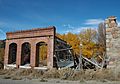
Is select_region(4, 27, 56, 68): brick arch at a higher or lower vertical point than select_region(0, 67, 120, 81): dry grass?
higher

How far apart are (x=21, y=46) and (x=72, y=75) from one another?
38.9ft

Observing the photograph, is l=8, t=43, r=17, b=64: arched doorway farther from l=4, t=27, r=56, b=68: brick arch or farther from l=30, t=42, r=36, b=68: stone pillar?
l=30, t=42, r=36, b=68: stone pillar

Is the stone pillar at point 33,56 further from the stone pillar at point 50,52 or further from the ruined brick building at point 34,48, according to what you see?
the stone pillar at point 50,52

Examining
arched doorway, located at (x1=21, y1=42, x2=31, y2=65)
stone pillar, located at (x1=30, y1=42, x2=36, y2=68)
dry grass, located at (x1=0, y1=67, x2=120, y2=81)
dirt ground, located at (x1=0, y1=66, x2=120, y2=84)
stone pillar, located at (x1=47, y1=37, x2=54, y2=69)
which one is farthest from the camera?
arched doorway, located at (x1=21, y1=42, x2=31, y2=65)

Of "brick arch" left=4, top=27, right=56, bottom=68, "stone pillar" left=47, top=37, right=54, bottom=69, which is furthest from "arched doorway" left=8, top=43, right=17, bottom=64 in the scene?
"stone pillar" left=47, top=37, right=54, bottom=69

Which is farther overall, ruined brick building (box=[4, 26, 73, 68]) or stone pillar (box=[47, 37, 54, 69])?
ruined brick building (box=[4, 26, 73, 68])

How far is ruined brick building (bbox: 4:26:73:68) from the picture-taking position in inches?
981

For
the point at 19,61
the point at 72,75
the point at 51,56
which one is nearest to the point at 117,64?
the point at 72,75

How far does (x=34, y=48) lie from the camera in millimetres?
26031

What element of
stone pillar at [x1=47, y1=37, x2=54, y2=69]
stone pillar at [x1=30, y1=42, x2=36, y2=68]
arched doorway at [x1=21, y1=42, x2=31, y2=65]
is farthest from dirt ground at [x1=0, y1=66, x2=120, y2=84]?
arched doorway at [x1=21, y1=42, x2=31, y2=65]

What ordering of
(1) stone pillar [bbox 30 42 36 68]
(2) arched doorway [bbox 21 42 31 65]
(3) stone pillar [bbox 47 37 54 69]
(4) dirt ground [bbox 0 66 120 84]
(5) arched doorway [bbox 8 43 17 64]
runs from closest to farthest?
(4) dirt ground [bbox 0 66 120 84] → (3) stone pillar [bbox 47 37 54 69] → (1) stone pillar [bbox 30 42 36 68] → (2) arched doorway [bbox 21 42 31 65] → (5) arched doorway [bbox 8 43 17 64]

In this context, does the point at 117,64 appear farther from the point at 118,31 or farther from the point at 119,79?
the point at 118,31

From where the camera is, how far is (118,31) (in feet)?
56.8

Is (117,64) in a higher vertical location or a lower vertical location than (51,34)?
lower
